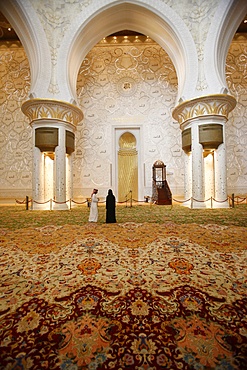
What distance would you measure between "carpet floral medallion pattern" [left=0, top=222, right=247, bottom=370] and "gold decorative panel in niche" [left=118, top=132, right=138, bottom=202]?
749cm

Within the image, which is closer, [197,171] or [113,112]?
[197,171]

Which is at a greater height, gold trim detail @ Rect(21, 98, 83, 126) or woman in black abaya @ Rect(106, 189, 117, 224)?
gold trim detail @ Rect(21, 98, 83, 126)

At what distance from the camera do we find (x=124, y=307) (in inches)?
46.7

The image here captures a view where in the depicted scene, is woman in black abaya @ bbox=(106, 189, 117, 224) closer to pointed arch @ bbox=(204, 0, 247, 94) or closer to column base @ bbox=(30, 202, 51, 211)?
column base @ bbox=(30, 202, 51, 211)

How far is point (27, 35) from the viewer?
22.7ft

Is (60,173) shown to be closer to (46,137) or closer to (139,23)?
(46,137)

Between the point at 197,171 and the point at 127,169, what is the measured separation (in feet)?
13.3

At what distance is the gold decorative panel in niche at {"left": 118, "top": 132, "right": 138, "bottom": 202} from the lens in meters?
9.80

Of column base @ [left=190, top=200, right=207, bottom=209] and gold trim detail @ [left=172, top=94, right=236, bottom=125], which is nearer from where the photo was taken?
gold trim detail @ [left=172, top=94, right=236, bottom=125]

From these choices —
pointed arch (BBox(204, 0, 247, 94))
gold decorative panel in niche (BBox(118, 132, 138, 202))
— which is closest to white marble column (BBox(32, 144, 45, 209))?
gold decorative panel in niche (BBox(118, 132, 138, 202))

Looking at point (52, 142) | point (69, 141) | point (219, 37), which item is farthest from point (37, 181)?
point (219, 37)

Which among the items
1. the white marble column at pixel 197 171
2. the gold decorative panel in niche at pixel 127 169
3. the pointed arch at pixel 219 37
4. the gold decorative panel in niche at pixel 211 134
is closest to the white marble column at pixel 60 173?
the gold decorative panel in niche at pixel 127 169

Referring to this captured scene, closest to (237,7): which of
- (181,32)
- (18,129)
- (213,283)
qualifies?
(181,32)

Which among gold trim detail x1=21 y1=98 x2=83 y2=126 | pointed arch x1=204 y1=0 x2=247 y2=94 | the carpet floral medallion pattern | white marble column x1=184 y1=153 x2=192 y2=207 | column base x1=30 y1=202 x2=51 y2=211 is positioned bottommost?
the carpet floral medallion pattern
